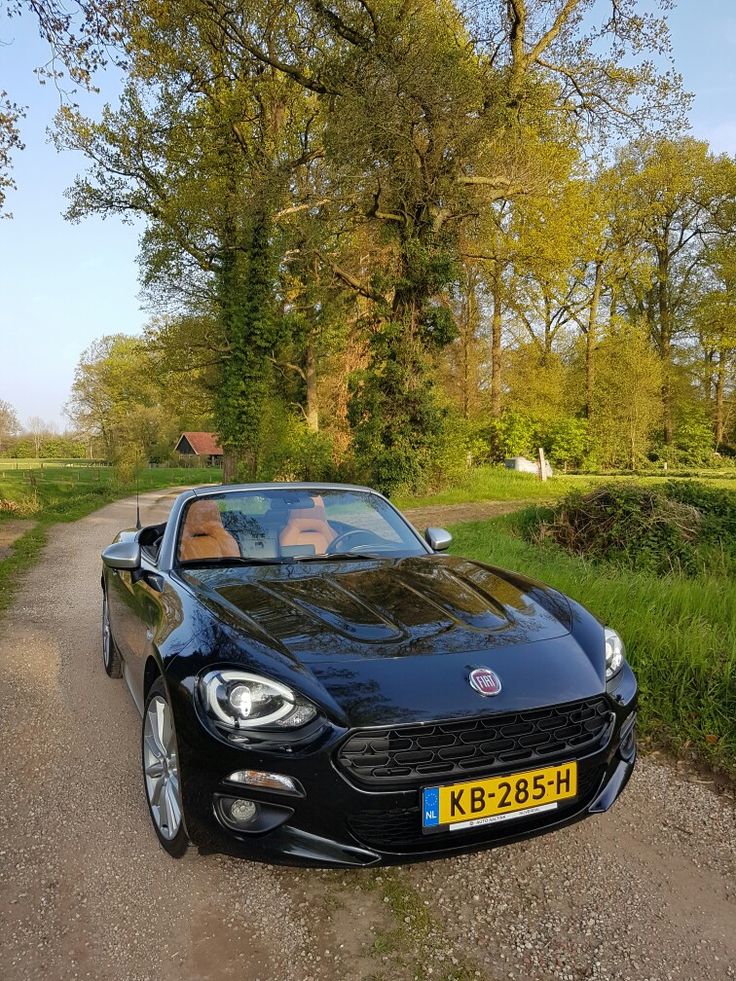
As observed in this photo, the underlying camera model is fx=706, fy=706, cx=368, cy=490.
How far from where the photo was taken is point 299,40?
65.0ft

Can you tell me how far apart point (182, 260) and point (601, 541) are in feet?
72.5

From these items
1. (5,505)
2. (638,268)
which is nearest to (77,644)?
(5,505)

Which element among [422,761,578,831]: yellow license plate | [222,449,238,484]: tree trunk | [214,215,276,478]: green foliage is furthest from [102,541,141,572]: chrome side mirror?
[222,449,238,484]: tree trunk

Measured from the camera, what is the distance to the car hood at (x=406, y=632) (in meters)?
2.32

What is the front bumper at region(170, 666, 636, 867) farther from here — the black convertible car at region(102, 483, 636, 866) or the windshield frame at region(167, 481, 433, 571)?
the windshield frame at region(167, 481, 433, 571)

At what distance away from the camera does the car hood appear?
232 centimetres

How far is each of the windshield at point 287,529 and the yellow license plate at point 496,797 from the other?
1659 mm


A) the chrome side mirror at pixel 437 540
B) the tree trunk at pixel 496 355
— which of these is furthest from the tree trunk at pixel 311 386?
the chrome side mirror at pixel 437 540

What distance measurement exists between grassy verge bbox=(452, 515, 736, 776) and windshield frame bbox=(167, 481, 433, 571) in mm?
1283

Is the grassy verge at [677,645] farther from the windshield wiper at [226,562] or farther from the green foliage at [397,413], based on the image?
the green foliage at [397,413]

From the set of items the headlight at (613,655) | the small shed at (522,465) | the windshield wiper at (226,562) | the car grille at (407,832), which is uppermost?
the windshield wiper at (226,562)

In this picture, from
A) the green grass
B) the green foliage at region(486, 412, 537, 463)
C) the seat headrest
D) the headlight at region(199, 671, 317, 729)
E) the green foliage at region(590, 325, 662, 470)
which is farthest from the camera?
the green foliage at region(486, 412, 537, 463)

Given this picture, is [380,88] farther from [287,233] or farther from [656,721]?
[656,721]

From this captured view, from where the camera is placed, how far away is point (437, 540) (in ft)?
13.7
